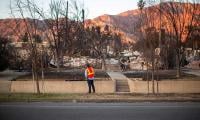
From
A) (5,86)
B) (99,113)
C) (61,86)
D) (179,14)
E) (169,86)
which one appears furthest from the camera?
(179,14)

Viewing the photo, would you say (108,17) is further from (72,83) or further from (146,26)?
(72,83)

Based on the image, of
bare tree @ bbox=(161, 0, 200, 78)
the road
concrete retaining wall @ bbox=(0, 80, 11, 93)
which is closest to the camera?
the road

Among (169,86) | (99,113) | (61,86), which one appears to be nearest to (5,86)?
(61,86)

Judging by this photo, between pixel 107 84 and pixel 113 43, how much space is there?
1590 inches

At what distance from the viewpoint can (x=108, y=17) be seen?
123 meters

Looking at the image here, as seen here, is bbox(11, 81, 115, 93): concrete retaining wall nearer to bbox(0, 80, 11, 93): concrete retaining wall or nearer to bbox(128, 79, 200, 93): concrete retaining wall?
bbox(0, 80, 11, 93): concrete retaining wall

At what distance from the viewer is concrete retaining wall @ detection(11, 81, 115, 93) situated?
2259 cm

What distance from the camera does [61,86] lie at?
22.8m

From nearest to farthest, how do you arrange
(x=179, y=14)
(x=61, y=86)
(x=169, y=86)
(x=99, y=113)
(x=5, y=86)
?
(x=99, y=113), (x=169, y=86), (x=61, y=86), (x=5, y=86), (x=179, y=14)

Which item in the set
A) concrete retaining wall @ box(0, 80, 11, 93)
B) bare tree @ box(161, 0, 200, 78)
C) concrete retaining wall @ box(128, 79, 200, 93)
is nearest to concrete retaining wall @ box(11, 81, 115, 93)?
concrete retaining wall @ box(0, 80, 11, 93)

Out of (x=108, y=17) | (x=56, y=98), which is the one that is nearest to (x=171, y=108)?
(x=56, y=98)

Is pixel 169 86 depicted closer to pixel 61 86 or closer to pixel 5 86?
pixel 61 86

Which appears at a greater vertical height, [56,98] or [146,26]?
[146,26]

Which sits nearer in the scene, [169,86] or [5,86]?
[169,86]
